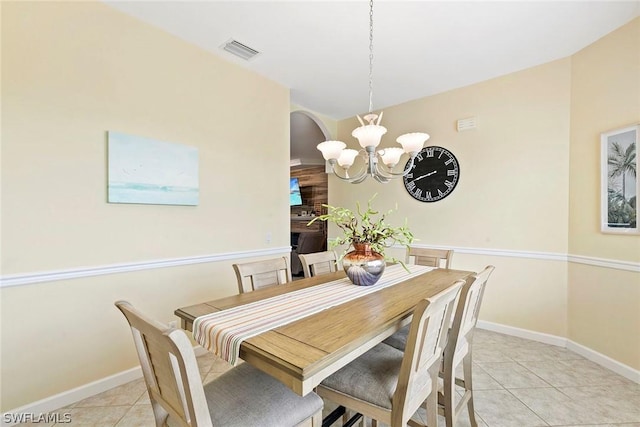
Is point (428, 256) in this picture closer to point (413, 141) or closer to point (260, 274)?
point (413, 141)

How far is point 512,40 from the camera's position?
245 cm

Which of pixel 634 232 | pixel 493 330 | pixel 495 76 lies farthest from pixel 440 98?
pixel 493 330

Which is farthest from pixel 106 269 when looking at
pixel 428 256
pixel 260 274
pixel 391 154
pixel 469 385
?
pixel 428 256

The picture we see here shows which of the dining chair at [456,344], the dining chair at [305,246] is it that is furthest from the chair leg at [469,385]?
the dining chair at [305,246]

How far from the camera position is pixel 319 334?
3.69 feet

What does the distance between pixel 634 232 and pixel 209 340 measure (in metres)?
3.08

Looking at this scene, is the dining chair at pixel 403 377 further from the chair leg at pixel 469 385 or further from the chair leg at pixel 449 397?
the chair leg at pixel 469 385

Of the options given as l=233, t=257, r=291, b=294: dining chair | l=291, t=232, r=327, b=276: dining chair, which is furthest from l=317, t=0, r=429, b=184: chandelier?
l=291, t=232, r=327, b=276: dining chair

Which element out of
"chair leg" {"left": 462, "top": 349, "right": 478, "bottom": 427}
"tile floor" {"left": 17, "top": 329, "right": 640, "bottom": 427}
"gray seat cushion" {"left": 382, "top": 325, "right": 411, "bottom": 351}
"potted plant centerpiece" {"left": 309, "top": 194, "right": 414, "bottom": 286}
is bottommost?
"tile floor" {"left": 17, "top": 329, "right": 640, "bottom": 427}

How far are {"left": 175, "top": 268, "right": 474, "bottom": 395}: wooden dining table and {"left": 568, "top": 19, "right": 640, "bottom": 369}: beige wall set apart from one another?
1.83 metres

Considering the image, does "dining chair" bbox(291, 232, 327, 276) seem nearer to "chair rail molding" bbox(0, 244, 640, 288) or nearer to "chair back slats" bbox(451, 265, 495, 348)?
"chair rail molding" bbox(0, 244, 640, 288)

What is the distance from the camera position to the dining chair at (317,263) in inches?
88.3

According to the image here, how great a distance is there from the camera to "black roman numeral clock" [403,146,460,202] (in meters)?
3.42

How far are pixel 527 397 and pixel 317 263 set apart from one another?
1759 millimetres
